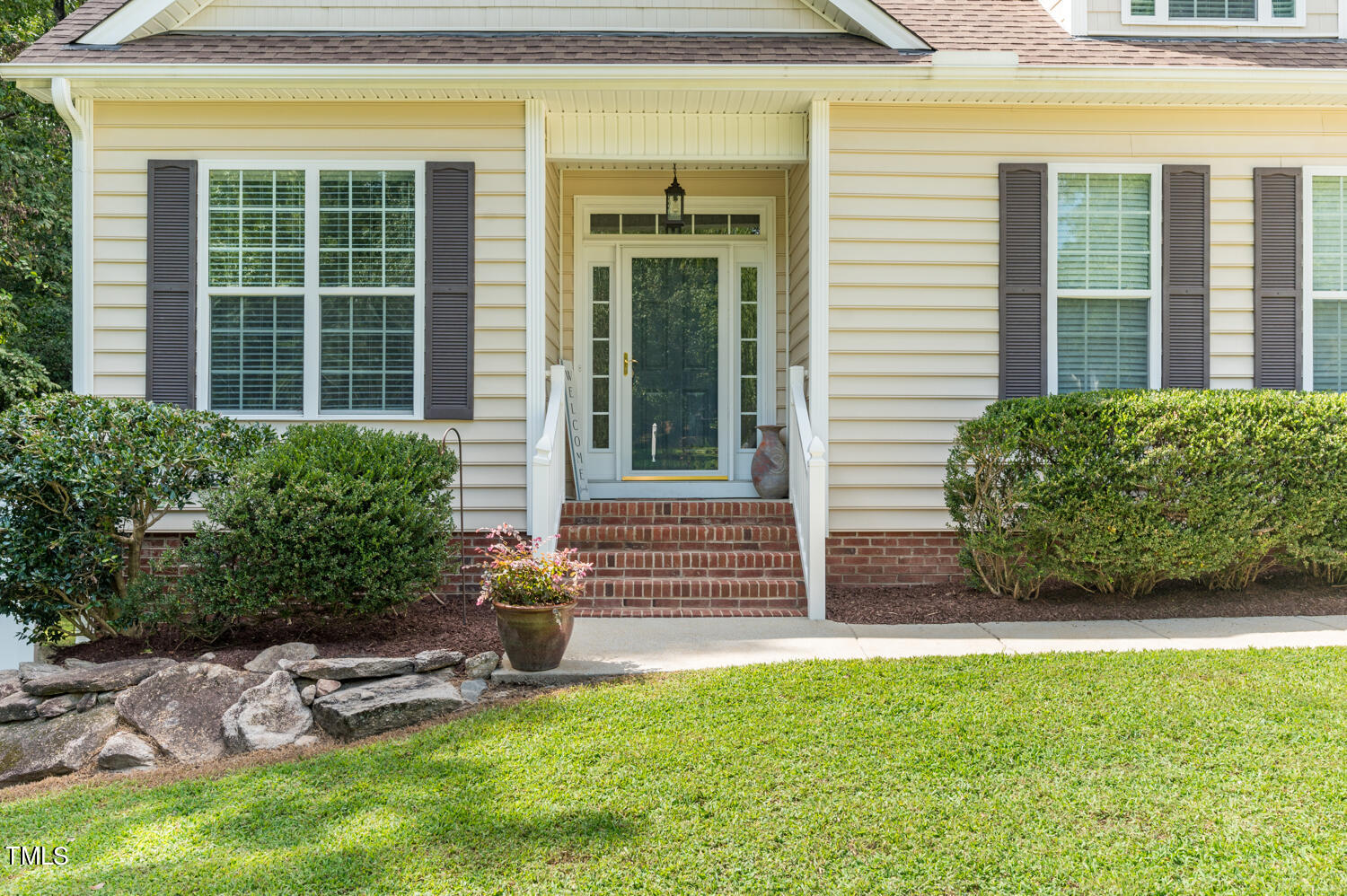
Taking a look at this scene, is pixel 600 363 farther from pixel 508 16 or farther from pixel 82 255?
pixel 82 255

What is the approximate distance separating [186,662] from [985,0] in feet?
22.6

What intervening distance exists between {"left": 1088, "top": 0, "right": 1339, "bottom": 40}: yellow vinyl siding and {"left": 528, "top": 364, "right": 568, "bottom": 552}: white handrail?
4.49 metres

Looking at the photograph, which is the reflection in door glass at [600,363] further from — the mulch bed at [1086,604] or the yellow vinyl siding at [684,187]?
the mulch bed at [1086,604]

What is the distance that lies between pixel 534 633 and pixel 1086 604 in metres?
3.52

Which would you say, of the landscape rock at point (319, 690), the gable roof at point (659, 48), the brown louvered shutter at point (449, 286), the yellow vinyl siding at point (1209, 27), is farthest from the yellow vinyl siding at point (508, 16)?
the landscape rock at point (319, 690)

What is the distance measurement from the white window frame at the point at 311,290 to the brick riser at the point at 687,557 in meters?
1.44

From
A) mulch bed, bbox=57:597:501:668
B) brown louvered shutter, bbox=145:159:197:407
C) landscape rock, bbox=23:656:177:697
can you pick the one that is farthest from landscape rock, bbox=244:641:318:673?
brown louvered shutter, bbox=145:159:197:407

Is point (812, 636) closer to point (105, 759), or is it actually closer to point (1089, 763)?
point (1089, 763)

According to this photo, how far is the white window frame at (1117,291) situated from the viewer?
6.16 m

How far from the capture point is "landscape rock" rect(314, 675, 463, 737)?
385 centimetres

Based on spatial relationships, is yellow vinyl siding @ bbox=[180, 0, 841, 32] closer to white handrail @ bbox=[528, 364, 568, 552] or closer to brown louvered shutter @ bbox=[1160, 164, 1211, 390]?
white handrail @ bbox=[528, 364, 568, 552]

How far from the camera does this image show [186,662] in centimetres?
Answer: 448


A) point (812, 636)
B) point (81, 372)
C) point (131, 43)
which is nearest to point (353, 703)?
point (812, 636)

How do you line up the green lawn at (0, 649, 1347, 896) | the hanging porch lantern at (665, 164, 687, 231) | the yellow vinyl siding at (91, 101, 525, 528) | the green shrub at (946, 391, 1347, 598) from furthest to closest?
the hanging porch lantern at (665, 164, 687, 231), the yellow vinyl siding at (91, 101, 525, 528), the green shrub at (946, 391, 1347, 598), the green lawn at (0, 649, 1347, 896)
